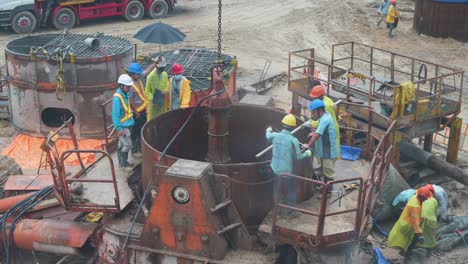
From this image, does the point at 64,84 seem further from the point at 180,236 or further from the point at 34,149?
the point at 180,236

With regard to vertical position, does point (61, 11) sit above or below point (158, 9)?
above

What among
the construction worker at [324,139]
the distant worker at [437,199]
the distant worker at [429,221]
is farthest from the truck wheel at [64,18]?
the construction worker at [324,139]

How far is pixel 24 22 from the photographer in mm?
24828

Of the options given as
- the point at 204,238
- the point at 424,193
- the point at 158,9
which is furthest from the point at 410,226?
the point at 158,9

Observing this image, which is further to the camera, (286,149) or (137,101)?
(137,101)

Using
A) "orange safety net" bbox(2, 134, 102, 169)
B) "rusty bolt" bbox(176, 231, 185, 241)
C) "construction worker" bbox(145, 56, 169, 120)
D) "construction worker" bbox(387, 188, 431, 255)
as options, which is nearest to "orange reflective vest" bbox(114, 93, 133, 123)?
"construction worker" bbox(145, 56, 169, 120)

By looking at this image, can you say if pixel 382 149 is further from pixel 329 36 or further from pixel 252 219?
pixel 329 36

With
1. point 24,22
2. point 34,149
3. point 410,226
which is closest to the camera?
point 410,226

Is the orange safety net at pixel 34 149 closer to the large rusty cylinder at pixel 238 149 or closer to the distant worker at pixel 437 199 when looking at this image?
the large rusty cylinder at pixel 238 149

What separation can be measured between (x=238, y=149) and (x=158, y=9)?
18497 millimetres

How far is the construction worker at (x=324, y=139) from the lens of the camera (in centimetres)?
837

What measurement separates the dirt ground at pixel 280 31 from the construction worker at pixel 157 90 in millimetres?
8003

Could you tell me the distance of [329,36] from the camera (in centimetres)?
2611

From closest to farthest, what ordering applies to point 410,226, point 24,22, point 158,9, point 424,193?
point 424,193, point 410,226, point 24,22, point 158,9
